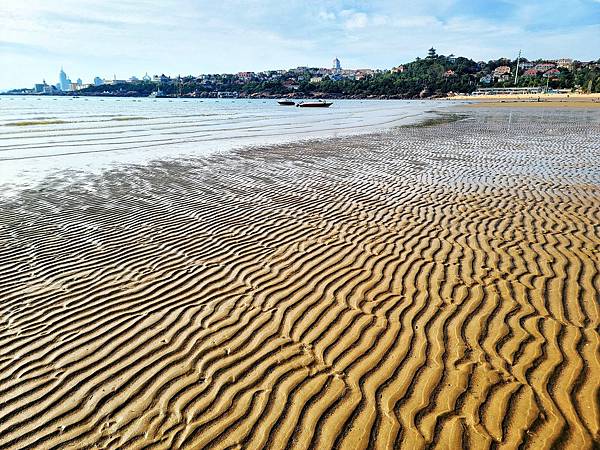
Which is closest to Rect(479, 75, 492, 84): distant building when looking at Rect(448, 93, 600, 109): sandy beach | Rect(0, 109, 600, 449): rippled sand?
Rect(448, 93, 600, 109): sandy beach

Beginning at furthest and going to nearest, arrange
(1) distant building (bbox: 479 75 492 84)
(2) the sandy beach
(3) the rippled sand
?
(1) distant building (bbox: 479 75 492 84) < (2) the sandy beach < (3) the rippled sand

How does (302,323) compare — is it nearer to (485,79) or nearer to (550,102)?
(550,102)

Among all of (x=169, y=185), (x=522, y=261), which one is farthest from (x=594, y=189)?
(x=169, y=185)

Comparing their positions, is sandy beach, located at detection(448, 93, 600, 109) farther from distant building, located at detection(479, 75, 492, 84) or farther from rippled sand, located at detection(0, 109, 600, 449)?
distant building, located at detection(479, 75, 492, 84)

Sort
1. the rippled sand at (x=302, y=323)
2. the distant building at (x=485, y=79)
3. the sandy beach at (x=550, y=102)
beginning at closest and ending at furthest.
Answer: the rippled sand at (x=302, y=323) → the sandy beach at (x=550, y=102) → the distant building at (x=485, y=79)

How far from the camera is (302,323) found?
533 centimetres

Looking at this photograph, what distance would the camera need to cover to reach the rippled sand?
3.75 m

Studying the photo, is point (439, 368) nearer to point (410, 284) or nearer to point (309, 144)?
point (410, 284)

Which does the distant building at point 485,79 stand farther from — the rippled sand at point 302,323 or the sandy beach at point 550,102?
the rippled sand at point 302,323

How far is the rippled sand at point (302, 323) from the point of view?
375 cm

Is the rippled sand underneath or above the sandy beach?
underneath

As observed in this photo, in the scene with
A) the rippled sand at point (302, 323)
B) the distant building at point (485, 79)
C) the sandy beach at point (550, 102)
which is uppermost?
the distant building at point (485, 79)

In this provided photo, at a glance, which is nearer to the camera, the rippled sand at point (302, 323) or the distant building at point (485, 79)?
the rippled sand at point (302, 323)

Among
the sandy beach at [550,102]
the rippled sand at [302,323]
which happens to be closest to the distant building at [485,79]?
the sandy beach at [550,102]
